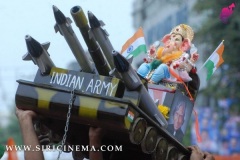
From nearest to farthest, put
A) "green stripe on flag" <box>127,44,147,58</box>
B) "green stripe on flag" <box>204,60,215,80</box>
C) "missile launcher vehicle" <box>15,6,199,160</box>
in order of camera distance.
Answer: "missile launcher vehicle" <box>15,6,199,160</box> < "green stripe on flag" <box>127,44,147,58</box> < "green stripe on flag" <box>204,60,215,80</box>

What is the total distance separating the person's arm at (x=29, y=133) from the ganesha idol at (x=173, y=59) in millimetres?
1450

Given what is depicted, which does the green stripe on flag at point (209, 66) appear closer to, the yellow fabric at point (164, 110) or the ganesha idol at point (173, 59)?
the ganesha idol at point (173, 59)

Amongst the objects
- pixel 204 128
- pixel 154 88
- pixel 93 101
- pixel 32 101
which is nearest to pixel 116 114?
pixel 93 101

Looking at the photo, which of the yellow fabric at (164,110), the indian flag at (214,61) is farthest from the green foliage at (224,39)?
the yellow fabric at (164,110)

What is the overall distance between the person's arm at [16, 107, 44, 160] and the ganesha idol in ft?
4.76

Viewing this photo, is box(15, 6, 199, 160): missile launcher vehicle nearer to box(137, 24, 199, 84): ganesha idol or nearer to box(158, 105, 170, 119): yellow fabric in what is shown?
box(158, 105, 170, 119): yellow fabric

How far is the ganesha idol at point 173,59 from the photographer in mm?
7348


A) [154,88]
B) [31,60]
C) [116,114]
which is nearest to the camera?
[116,114]

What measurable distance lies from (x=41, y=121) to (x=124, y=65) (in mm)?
799

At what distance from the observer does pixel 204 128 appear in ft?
95.1

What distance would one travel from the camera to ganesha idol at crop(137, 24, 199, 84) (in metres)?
7.35

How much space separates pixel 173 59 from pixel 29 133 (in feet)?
6.11

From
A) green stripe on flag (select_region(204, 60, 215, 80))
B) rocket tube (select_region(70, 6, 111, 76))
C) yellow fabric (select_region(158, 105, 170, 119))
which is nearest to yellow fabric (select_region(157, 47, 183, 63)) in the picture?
green stripe on flag (select_region(204, 60, 215, 80))

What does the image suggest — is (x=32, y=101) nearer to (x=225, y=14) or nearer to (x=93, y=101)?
(x=93, y=101)
